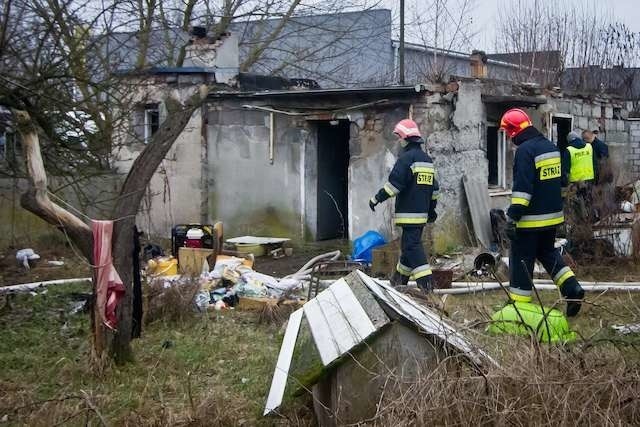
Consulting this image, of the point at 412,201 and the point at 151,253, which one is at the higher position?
the point at 412,201

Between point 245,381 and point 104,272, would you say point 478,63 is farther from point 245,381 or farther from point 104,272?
point 104,272

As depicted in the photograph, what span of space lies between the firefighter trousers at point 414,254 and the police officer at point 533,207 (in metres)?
1.35

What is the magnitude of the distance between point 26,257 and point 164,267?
111 inches

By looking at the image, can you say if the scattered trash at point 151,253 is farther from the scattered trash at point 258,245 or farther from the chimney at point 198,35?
the chimney at point 198,35

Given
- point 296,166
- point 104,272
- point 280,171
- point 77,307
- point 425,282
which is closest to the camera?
point 104,272

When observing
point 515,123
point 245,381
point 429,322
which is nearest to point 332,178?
point 515,123

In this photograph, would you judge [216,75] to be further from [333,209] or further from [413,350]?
[413,350]

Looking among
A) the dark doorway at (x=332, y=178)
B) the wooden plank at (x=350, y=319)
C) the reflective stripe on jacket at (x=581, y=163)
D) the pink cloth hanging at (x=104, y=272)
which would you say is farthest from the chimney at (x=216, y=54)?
the wooden plank at (x=350, y=319)

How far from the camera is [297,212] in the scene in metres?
14.1

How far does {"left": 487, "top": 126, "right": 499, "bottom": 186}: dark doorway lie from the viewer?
1465 centimetres

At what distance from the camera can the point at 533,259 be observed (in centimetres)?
765

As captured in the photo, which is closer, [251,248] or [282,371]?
[282,371]

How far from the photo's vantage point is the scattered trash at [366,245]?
12.1 meters

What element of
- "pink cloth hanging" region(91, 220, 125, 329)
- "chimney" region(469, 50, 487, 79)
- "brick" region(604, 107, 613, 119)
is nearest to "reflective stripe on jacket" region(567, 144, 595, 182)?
"chimney" region(469, 50, 487, 79)
